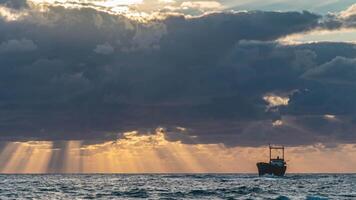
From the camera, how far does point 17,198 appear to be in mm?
126312

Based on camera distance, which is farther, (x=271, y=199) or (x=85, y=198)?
(x=85, y=198)

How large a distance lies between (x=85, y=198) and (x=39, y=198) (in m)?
8.78

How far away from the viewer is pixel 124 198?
126 metres

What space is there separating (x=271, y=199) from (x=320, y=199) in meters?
9.27

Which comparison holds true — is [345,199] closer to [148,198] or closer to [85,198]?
[148,198]

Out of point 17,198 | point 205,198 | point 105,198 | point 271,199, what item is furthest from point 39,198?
point 271,199

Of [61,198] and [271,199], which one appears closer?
[271,199]

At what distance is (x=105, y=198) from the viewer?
410ft

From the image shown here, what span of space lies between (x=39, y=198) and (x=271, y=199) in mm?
42639

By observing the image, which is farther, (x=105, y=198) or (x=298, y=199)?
(x=105, y=198)

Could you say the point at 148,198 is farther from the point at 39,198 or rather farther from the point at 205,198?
the point at 39,198

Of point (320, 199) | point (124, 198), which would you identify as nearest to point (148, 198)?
point (124, 198)

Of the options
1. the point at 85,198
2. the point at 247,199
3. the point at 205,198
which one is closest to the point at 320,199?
the point at 247,199

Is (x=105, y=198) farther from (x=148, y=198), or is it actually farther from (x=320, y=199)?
(x=320, y=199)
